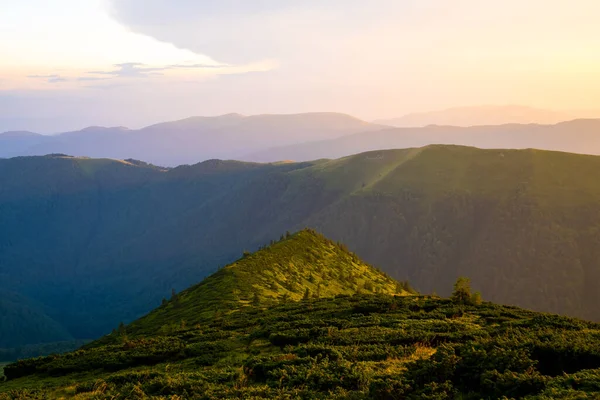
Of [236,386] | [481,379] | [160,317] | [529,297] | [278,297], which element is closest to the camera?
[481,379]

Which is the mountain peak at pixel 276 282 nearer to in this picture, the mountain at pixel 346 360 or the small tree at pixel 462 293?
the mountain at pixel 346 360

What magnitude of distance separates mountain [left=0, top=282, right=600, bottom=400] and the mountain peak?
11.2m

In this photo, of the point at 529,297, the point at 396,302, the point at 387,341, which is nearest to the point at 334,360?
the point at 387,341

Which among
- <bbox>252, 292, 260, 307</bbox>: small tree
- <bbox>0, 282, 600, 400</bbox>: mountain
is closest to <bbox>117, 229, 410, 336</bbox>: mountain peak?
<bbox>252, 292, 260, 307</bbox>: small tree

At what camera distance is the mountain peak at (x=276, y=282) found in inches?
2163

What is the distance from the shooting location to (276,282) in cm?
6875

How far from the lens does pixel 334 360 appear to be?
2475cm

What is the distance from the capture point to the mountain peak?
54938 mm

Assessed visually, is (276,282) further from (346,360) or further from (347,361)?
(347,361)

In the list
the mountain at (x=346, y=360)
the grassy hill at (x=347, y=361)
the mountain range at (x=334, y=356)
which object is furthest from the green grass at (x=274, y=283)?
the grassy hill at (x=347, y=361)

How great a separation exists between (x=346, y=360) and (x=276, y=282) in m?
44.8

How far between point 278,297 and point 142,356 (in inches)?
1175

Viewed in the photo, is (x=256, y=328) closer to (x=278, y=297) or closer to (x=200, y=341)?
(x=200, y=341)

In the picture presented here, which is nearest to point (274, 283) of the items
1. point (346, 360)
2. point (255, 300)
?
point (255, 300)
